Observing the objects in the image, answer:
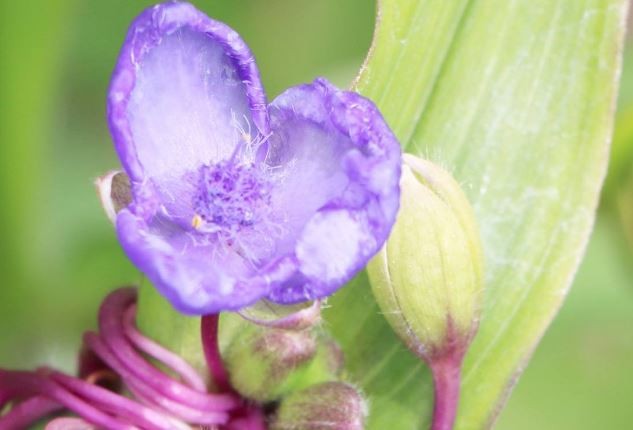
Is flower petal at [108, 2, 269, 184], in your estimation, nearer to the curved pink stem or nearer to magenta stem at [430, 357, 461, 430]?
the curved pink stem

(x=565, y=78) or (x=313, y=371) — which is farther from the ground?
(x=565, y=78)

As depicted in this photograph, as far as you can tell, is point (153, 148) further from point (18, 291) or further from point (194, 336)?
point (18, 291)

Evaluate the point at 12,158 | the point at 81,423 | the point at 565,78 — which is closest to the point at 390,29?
the point at 565,78

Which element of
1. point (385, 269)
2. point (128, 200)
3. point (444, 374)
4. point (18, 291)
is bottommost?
point (18, 291)

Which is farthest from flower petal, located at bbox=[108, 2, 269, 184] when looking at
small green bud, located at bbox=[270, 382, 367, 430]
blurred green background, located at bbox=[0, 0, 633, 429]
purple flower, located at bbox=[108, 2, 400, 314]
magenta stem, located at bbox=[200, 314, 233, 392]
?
blurred green background, located at bbox=[0, 0, 633, 429]

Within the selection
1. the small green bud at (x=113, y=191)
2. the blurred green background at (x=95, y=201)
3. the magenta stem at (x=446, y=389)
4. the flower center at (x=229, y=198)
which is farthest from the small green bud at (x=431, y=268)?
the blurred green background at (x=95, y=201)

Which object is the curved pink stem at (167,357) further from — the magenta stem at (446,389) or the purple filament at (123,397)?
the magenta stem at (446,389)

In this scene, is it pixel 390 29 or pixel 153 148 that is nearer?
pixel 153 148

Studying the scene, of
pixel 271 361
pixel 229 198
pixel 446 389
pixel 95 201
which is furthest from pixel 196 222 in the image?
pixel 95 201
